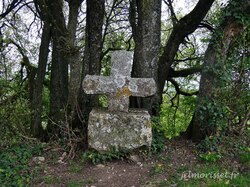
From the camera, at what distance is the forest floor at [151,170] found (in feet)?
13.4

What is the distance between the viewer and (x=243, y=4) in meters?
5.12

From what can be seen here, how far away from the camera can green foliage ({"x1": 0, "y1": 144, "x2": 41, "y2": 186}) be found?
394 centimetres

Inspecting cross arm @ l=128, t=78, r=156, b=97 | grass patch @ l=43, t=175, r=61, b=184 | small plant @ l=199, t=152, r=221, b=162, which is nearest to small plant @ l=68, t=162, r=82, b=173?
grass patch @ l=43, t=175, r=61, b=184

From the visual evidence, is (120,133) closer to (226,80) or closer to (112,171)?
(112,171)

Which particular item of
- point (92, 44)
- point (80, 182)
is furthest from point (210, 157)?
point (92, 44)

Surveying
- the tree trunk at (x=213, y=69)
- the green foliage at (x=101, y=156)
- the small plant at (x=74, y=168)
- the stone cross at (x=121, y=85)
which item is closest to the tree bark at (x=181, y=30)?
the tree trunk at (x=213, y=69)

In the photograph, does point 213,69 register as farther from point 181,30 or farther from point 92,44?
point 92,44

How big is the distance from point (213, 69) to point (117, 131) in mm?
1984

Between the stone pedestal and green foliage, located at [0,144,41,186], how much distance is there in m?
1.03

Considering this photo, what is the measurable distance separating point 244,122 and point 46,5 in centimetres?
477

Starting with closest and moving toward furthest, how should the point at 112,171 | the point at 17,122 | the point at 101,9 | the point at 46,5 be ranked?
1. the point at 112,171
2. the point at 17,122
3. the point at 101,9
4. the point at 46,5

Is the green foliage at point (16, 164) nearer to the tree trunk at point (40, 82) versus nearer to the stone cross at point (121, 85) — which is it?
the stone cross at point (121, 85)

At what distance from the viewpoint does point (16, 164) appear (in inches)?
174

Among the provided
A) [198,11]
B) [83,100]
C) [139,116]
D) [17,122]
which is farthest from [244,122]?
[17,122]
